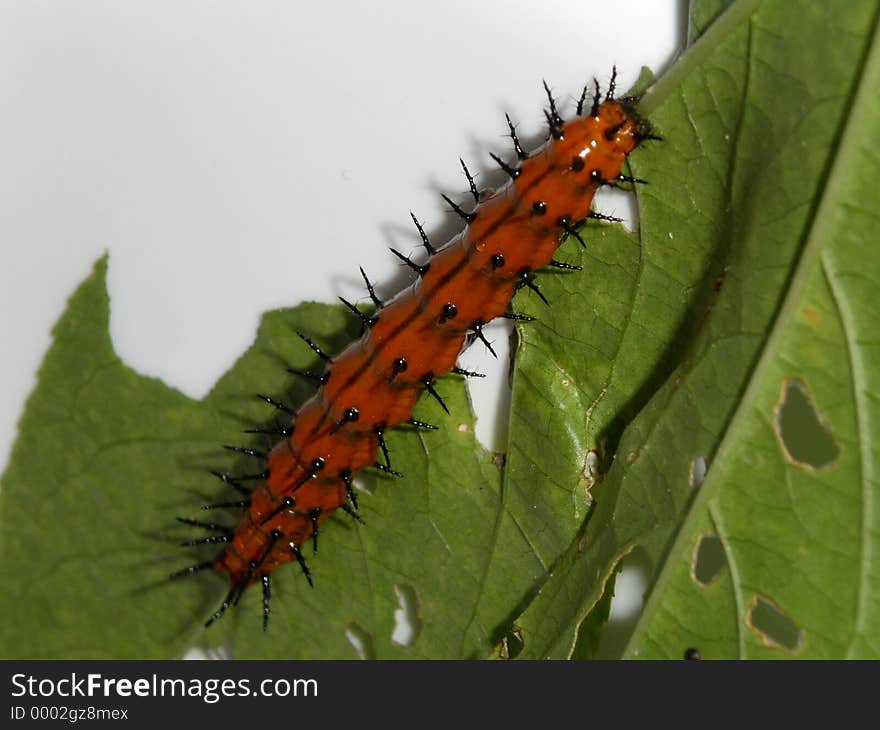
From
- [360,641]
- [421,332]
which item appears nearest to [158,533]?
[360,641]

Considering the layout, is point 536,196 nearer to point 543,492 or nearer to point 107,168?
point 543,492

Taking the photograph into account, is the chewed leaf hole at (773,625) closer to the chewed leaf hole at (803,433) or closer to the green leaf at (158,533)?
the chewed leaf hole at (803,433)

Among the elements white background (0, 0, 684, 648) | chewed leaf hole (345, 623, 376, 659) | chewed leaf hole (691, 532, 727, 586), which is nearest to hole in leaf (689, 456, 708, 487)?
chewed leaf hole (691, 532, 727, 586)

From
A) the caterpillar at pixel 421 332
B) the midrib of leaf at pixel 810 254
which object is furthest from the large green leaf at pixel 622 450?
the caterpillar at pixel 421 332

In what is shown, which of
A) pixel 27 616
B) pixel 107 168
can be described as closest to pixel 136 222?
pixel 107 168

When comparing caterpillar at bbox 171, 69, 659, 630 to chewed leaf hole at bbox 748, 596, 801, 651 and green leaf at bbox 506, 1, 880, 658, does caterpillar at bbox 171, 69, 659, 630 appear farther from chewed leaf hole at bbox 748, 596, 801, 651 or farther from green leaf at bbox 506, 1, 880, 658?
chewed leaf hole at bbox 748, 596, 801, 651
